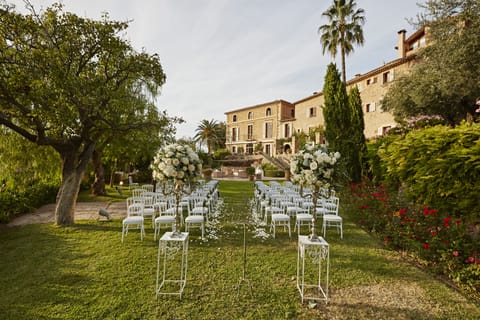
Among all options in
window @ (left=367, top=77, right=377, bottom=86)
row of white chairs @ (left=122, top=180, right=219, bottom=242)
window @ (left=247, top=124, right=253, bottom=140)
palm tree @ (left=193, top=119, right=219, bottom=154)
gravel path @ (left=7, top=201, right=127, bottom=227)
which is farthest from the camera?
palm tree @ (left=193, top=119, right=219, bottom=154)

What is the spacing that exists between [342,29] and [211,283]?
765 inches

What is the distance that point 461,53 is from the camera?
8289 millimetres

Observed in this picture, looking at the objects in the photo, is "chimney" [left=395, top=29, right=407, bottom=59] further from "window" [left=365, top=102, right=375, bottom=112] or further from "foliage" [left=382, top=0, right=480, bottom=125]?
"foliage" [left=382, top=0, right=480, bottom=125]

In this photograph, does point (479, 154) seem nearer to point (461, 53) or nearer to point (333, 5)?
point (461, 53)

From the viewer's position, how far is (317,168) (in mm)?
3385

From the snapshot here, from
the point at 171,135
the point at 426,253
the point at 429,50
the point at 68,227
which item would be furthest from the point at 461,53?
the point at 68,227

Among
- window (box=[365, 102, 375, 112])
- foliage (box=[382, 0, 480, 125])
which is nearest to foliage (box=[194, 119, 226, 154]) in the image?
window (box=[365, 102, 375, 112])

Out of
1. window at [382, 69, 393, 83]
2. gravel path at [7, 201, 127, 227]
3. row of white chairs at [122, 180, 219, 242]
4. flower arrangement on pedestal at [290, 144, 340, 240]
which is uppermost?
window at [382, 69, 393, 83]

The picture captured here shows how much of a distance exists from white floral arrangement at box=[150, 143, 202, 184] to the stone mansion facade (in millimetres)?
14271

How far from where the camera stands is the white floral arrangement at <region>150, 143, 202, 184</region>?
3.52 m

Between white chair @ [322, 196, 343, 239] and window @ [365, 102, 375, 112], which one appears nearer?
white chair @ [322, 196, 343, 239]

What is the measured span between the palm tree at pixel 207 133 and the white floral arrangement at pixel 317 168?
3726 centimetres

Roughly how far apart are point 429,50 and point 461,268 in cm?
1038

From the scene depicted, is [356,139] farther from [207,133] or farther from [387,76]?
[207,133]
